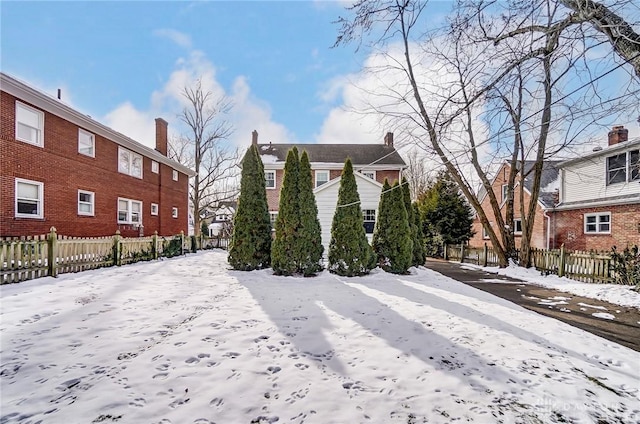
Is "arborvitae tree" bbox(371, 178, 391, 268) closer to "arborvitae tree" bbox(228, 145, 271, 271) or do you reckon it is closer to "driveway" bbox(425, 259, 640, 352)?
"driveway" bbox(425, 259, 640, 352)

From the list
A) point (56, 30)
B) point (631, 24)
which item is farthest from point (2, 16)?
point (631, 24)

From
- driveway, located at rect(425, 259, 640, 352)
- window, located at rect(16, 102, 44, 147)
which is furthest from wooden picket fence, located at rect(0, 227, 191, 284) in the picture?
driveway, located at rect(425, 259, 640, 352)

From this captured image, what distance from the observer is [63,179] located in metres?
11.4

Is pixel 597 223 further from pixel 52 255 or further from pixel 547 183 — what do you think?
pixel 52 255

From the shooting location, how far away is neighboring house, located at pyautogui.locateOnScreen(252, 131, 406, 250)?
621 inches

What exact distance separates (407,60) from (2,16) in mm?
13041

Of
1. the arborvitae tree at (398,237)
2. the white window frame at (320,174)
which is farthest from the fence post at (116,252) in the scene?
the white window frame at (320,174)

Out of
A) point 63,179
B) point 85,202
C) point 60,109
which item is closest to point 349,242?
point 63,179

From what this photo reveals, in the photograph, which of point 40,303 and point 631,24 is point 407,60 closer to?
point 631,24

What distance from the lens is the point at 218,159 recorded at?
90.6 ft

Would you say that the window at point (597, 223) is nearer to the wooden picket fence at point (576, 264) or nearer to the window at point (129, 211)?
the wooden picket fence at point (576, 264)

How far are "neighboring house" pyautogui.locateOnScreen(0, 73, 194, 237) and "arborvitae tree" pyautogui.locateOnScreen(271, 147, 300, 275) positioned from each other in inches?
341

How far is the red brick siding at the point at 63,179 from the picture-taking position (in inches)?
370

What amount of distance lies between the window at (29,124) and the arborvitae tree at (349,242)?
11097 mm
